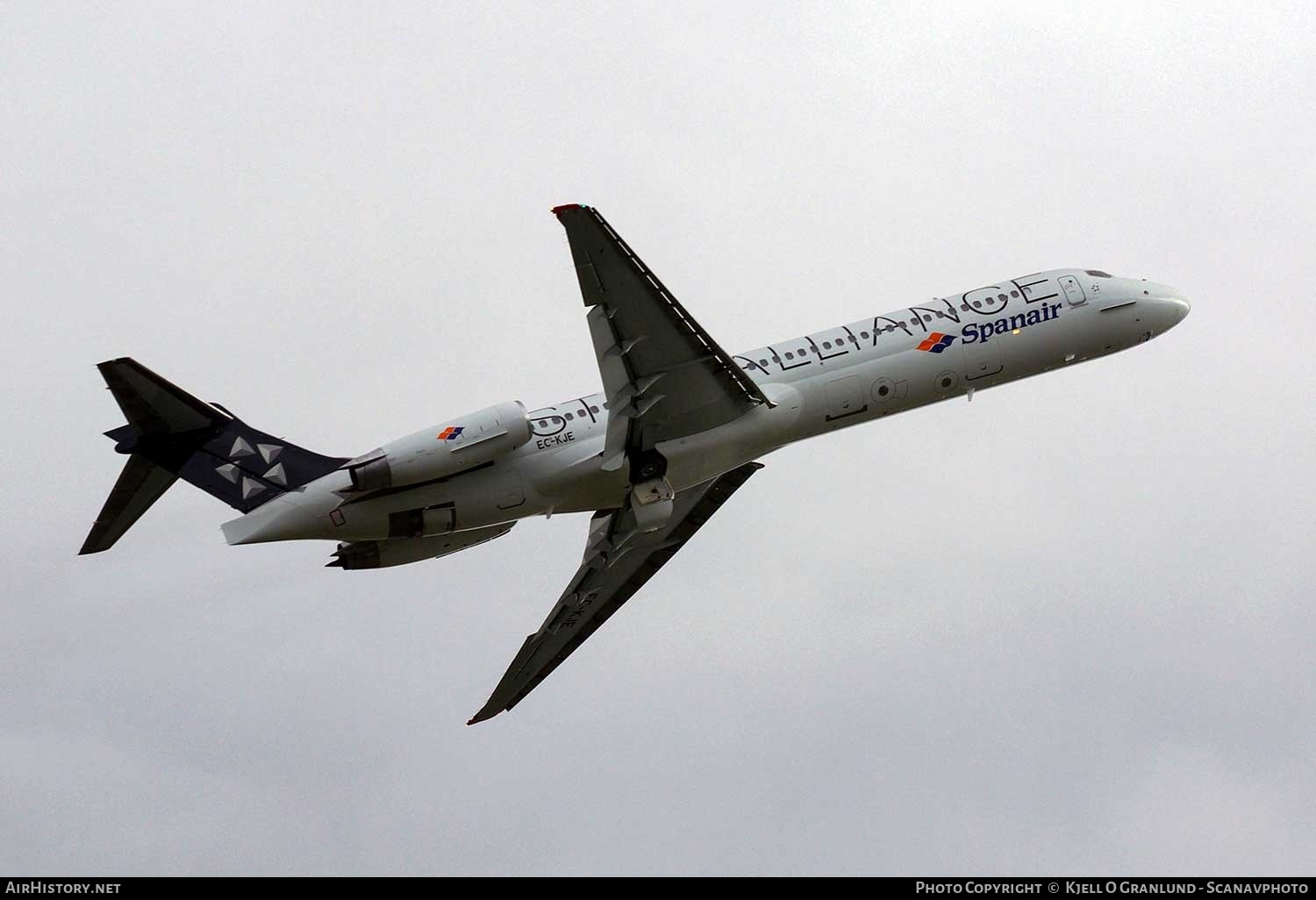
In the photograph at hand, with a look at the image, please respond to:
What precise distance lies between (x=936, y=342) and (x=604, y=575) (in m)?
13.4

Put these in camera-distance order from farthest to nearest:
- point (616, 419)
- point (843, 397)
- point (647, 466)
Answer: point (843, 397) → point (647, 466) → point (616, 419)

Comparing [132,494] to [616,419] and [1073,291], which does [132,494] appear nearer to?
[616,419]

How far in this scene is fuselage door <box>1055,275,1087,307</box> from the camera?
45.7m

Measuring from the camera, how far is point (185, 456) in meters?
41.4

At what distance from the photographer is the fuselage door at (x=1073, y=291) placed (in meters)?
45.7

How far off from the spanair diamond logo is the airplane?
7 centimetres

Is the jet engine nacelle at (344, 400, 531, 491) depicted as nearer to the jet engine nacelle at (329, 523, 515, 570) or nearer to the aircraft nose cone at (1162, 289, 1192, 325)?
the jet engine nacelle at (329, 523, 515, 570)

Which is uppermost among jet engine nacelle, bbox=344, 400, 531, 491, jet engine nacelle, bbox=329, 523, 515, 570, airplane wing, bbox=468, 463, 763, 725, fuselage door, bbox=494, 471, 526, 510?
jet engine nacelle, bbox=344, 400, 531, 491

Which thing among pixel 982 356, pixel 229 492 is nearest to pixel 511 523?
pixel 229 492

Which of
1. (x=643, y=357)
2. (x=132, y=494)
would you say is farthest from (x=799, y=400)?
(x=132, y=494)

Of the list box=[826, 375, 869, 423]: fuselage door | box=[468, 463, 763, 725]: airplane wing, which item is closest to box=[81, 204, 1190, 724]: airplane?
box=[826, 375, 869, 423]: fuselage door

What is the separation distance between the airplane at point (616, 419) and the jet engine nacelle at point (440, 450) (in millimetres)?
42

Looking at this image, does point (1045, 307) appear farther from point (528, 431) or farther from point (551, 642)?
point (551, 642)

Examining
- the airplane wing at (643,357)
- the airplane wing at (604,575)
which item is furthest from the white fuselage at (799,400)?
the airplane wing at (604,575)
